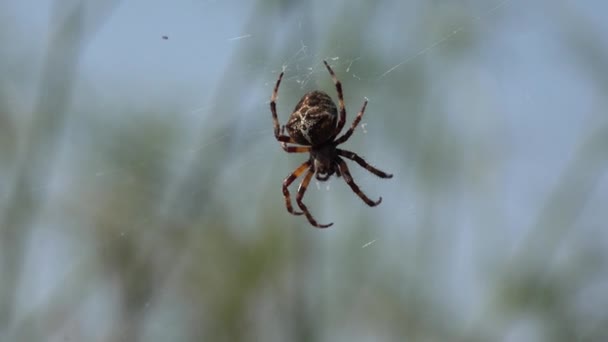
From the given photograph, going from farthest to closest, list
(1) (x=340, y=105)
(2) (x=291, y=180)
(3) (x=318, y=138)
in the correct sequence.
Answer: (2) (x=291, y=180) < (3) (x=318, y=138) < (1) (x=340, y=105)

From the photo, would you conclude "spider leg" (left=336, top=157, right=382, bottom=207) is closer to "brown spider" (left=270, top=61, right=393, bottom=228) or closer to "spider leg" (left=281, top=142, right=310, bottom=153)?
"brown spider" (left=270, top=61, right=393, bottom=228)

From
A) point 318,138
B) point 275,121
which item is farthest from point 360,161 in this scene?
point 275,121

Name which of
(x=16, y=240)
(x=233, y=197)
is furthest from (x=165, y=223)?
(x=233, y=197)

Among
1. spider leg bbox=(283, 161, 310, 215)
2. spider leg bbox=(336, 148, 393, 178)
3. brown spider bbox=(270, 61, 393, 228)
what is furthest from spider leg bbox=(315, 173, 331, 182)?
spider leg bbox=(336, 148, 393, 178)

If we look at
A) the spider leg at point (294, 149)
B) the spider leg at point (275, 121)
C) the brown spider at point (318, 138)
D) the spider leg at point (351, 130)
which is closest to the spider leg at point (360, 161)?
the brown spider at point (318, 138)

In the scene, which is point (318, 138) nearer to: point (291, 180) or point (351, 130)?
point (351, 130)

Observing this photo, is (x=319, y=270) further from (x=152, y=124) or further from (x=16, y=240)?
(x=152, y=124)

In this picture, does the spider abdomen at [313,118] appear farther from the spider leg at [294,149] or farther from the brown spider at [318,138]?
the spider leg at [294,149]
